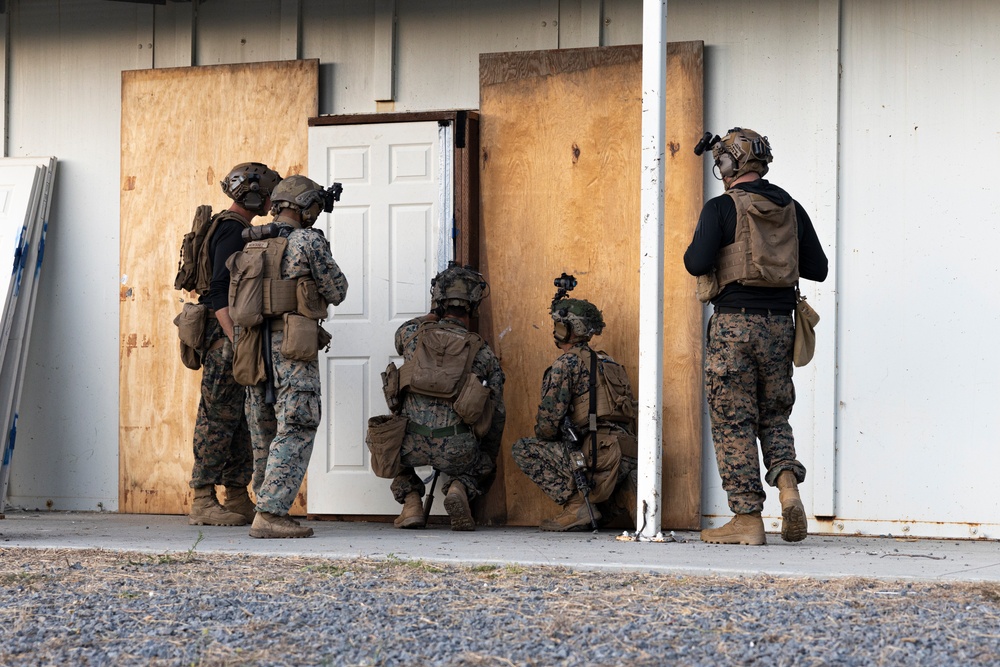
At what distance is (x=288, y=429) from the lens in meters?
6.32

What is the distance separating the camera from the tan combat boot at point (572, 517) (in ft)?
23.3

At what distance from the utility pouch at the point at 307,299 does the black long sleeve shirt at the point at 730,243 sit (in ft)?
6.12

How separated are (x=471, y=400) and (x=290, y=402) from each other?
3.71 ft

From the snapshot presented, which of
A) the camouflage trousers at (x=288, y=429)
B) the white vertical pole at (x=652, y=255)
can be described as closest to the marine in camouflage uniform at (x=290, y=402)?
the camouflage trousers at (x=288, y=429)

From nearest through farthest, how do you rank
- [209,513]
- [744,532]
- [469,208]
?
[744,532], [209,513], [469,208]

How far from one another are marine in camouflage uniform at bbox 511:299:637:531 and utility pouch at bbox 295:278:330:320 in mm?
1437

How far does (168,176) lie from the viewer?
8203mm

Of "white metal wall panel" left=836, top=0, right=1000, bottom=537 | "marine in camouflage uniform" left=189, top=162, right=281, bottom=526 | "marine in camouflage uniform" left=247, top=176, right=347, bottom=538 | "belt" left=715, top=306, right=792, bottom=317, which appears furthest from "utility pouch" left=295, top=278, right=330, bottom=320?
"white metal wall panel" left=836, top=0, right=1000, bottom=537

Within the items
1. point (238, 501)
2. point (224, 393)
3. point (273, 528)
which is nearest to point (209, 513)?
point (238, 501)

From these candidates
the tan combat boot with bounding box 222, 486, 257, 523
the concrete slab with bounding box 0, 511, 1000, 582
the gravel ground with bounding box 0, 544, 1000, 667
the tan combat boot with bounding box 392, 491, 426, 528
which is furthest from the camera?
the tan combat boot with bounding box 222, 486, 257, 523

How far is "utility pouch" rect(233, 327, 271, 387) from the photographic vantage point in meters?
6.45

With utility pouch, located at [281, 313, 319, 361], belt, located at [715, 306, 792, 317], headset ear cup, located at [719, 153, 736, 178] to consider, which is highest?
headset ear cup, located at [719, 153, 736, 178]

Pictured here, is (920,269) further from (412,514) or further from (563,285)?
(412,514)

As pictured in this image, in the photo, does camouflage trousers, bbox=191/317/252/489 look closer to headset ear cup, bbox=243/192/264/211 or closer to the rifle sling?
headset ear cup, bbox=243/192/264/211
